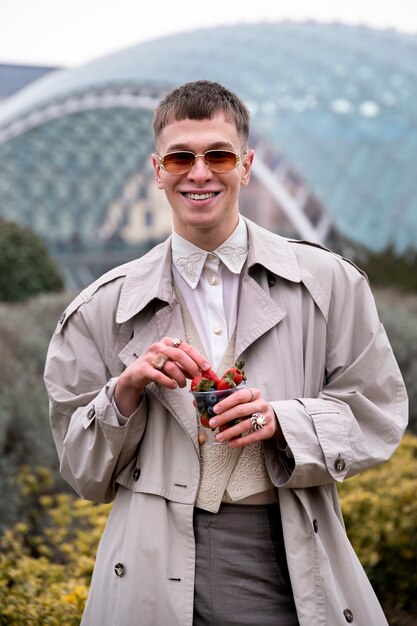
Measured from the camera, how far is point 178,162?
2.30m

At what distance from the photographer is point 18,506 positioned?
5.66 m

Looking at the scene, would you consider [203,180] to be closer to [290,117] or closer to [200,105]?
[200,105]

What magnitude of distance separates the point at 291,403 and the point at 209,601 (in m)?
0.50

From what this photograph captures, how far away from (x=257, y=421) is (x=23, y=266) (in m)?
12.3

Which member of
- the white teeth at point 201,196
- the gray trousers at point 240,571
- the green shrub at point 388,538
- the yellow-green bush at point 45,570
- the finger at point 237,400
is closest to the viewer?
the finger at point 237,400

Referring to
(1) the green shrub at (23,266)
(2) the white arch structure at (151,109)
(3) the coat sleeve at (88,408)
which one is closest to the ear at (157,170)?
(3) the coat sleeve at (88,408)

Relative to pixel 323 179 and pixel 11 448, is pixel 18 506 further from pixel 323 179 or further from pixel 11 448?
pixel 323 179

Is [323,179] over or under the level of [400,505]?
over

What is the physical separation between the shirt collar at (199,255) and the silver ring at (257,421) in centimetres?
43

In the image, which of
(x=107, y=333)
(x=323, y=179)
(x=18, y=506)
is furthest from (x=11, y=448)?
(x=323, y=179)

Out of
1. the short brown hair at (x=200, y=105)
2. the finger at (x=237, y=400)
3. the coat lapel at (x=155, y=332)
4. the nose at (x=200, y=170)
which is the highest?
the short brown hair at (x=200, y=105)

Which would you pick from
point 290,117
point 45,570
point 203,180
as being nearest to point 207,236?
point 203,180

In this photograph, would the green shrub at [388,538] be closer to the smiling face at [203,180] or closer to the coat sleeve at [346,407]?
the coat sleeve at [346,407]

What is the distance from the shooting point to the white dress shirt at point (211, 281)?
7.80ft
